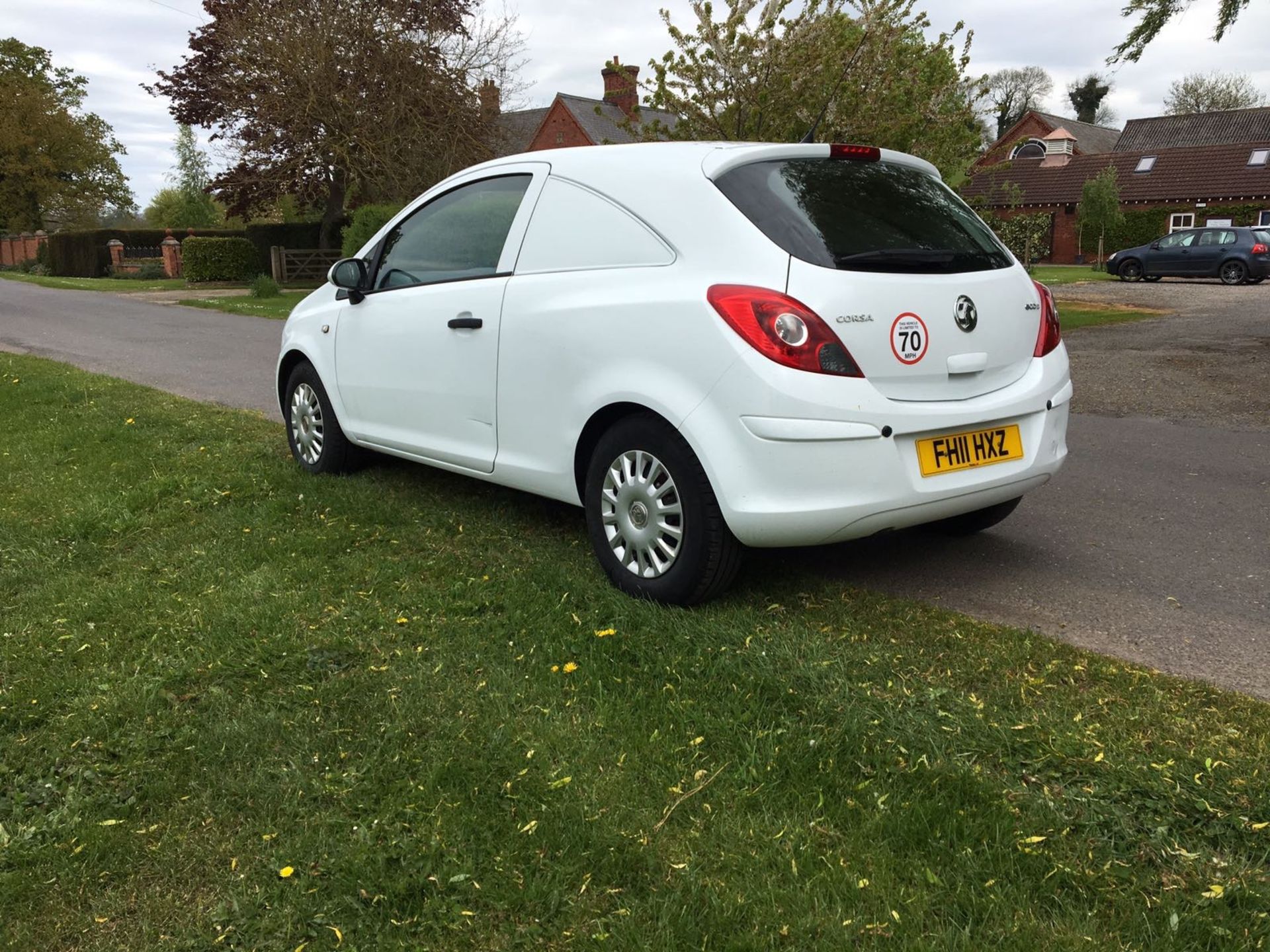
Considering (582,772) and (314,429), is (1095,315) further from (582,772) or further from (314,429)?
(582,772)

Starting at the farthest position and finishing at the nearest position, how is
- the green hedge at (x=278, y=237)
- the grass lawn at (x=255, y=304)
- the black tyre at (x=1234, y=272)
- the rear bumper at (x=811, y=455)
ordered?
the green hedge at (x=278, y=237)
the black tyre at (x=1234, y=272)
the grass lawn at (x=255, y=304)
the rear bumper at (x=811, y=455)

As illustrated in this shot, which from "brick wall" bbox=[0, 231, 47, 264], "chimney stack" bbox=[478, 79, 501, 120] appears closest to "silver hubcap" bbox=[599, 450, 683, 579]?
"chimney stack" bbox=[478, 79, 501, 120]

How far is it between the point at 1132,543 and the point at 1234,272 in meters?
28.2

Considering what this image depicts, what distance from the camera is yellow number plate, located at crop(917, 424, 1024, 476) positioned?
3.82 m

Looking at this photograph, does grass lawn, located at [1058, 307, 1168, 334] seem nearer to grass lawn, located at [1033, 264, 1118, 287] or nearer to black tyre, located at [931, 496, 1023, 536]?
grass lawn, located at [1033, 264, 1118, 287]

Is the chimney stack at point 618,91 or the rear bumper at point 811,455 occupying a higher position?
the chimney stack at point 618,91

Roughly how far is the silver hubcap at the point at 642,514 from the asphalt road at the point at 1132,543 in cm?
68

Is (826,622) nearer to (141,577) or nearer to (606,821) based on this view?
(606,821)

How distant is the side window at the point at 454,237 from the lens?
4.83 meters

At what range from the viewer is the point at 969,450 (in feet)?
13.0

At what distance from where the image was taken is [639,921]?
7.54 feet

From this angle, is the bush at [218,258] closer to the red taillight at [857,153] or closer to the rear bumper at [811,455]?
the red taillight at [857,153]

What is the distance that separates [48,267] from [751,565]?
50.8m

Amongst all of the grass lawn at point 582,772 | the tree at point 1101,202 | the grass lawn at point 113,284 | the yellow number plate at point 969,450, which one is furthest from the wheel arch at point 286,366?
the tree at point 1101,202
